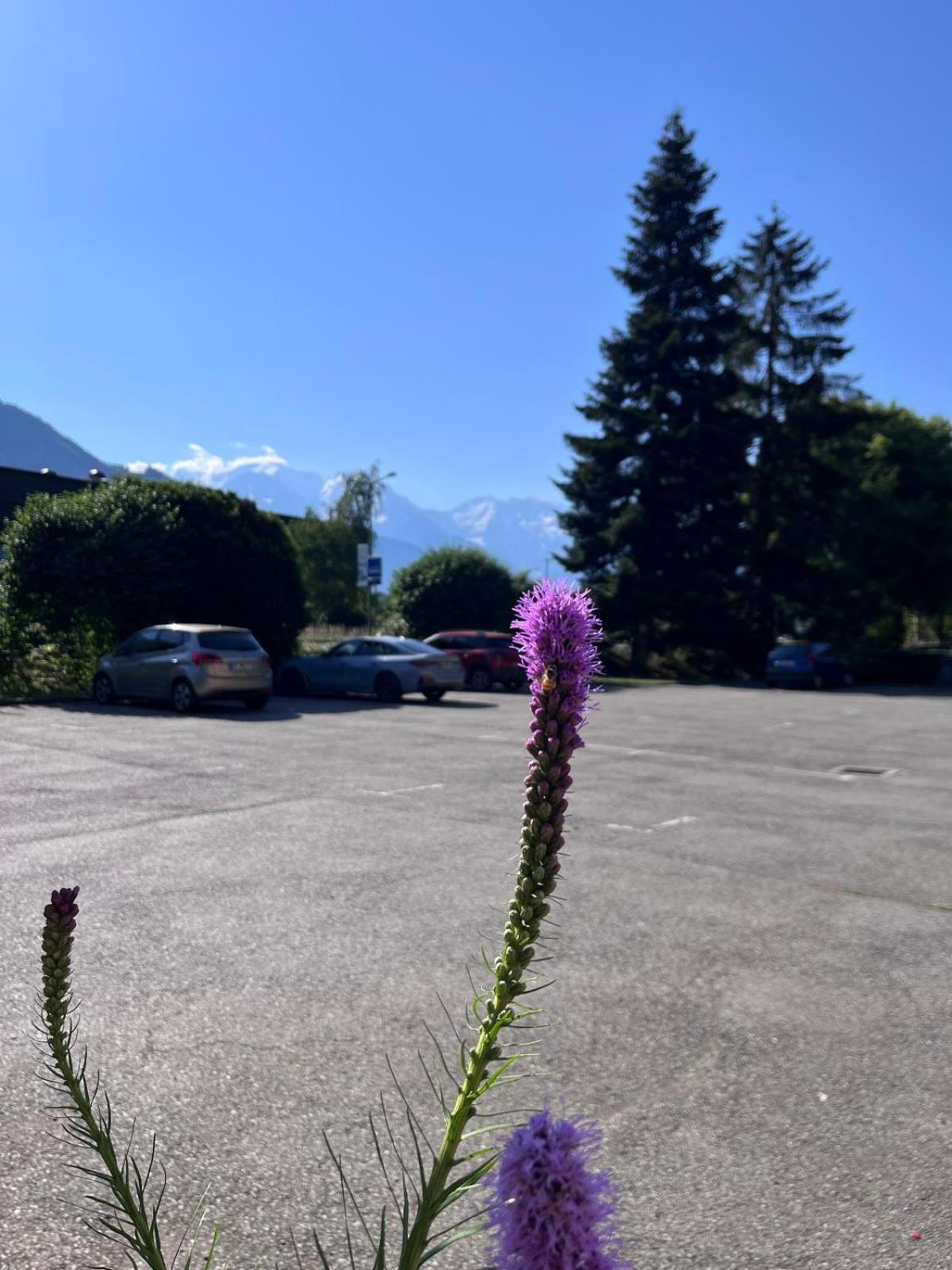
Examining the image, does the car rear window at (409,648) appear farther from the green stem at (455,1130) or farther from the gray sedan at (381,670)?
the green stem at (455,1130)

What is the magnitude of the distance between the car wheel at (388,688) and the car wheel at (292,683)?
82.2 inches

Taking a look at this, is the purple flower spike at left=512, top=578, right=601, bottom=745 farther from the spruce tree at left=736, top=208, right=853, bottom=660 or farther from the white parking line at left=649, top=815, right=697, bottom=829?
the spruce tree at left=736, top=208, right=853, bottom=660

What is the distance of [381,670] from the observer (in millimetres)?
22891

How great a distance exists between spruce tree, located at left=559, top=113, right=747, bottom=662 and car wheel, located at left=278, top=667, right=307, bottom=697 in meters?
17.1

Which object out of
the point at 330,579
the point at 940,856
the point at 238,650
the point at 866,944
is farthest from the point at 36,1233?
the point at 330,579

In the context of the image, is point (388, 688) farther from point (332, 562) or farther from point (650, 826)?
point (332, 562)

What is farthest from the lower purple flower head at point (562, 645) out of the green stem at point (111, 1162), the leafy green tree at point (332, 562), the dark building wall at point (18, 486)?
the leafy green tree at point (332, 562)

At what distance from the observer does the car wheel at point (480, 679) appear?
94.9 ft

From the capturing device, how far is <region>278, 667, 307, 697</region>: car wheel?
24.2 metres

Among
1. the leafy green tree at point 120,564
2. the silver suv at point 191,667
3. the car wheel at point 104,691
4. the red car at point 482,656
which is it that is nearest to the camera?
the silver suv at point 191,667

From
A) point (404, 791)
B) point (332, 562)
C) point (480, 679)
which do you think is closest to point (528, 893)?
point (404, 791)

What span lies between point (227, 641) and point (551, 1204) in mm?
18934

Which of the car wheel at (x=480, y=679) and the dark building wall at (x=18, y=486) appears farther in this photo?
the car wheel at (x=480, y=679)

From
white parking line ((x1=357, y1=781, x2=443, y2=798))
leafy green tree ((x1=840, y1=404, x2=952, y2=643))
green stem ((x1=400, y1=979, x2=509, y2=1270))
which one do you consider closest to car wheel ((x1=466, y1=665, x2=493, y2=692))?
white parking line ((x1=357, y1=781, x2=443, y2=798))
